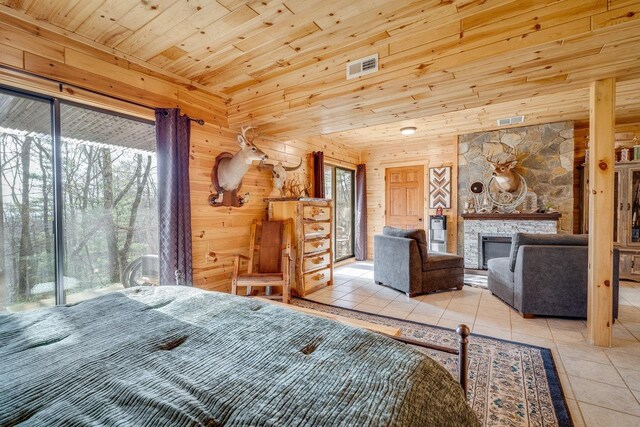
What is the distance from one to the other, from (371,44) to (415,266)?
2.59 meters

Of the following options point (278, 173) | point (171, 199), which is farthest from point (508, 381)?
point (278, 173)

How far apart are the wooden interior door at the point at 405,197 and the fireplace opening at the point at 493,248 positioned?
3.93 feet

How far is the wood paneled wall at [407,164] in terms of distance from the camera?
5.57 meters

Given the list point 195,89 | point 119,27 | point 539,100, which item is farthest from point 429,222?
point 119,27

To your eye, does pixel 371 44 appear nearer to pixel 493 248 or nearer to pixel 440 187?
pixel 440 187

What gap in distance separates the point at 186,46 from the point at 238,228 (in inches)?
78.7

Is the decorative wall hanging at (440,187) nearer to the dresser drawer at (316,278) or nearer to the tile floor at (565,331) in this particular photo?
the tile floor at (565,331)

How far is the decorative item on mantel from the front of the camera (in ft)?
10.5

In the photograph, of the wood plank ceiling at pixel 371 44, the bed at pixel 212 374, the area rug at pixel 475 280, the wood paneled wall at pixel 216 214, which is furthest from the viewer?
the area rug at pixel 475 280

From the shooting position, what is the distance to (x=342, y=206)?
6.23 m

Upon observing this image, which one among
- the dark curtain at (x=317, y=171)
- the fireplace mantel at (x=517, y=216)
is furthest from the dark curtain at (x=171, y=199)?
the fireplace mantel at (x=517, y=216)

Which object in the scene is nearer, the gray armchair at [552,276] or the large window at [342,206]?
the gray armchair at [552,276]

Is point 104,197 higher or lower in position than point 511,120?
lower

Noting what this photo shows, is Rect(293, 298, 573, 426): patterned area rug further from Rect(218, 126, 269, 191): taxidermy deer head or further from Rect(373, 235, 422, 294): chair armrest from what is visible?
Rect(218, 126, 269, 191): taxidermy deer head
